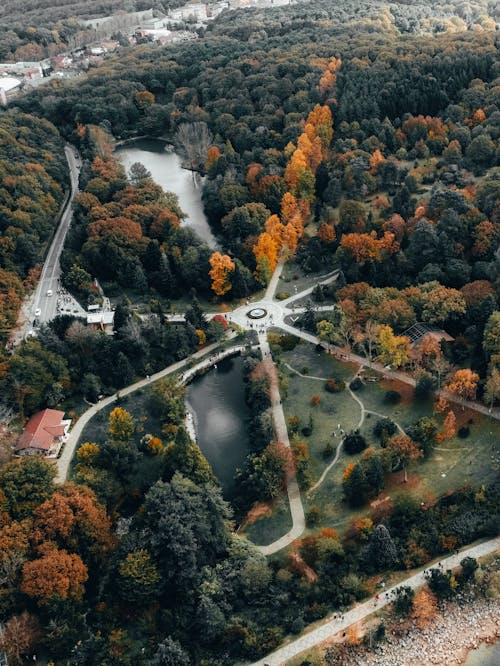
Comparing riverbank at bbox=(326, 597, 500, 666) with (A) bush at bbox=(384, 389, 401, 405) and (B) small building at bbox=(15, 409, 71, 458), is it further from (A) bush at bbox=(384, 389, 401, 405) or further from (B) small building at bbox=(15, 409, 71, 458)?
(B) small building at bbox=(15, 409, 71, 458)

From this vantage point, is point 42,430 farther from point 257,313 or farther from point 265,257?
point 265,257

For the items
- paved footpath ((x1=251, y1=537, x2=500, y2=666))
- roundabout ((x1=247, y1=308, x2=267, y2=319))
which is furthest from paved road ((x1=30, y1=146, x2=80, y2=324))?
paved footpath ((x1=251, y1=537, x2=500, y2=666))

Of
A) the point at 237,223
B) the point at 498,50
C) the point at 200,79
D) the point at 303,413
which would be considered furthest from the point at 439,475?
the point at 200,79

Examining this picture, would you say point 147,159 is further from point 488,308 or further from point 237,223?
point 488,308

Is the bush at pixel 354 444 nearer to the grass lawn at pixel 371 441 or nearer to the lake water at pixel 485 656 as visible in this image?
the grass lawn at pixel 371 441

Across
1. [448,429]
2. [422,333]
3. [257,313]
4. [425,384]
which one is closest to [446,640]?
[448,429]
